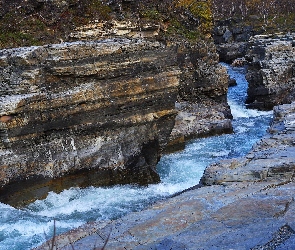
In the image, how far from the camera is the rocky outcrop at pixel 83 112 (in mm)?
11555

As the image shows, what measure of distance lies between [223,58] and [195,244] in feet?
150

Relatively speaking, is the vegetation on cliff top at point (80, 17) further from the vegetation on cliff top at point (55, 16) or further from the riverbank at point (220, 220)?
the riverbank at point (220, 220)

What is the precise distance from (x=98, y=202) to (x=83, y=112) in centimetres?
258

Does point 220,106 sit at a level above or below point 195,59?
below

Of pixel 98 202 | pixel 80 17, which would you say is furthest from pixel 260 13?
pixel 98 202

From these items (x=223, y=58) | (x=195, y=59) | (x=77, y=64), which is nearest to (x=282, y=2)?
(x=223, y=58)

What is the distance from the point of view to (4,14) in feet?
60.6

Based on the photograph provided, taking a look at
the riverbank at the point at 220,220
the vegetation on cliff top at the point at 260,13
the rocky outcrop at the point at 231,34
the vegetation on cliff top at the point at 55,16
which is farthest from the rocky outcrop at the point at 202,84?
the vegetation on cliff top at the point at 260,13

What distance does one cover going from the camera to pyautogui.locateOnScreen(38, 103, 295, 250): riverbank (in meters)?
5.89

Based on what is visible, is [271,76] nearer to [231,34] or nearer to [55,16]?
[55,16]

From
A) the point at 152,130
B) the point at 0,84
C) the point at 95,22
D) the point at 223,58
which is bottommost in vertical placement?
the point at 223,58

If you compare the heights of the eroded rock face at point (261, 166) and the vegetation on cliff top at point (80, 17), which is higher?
the vegetation on cliff top at point (80, 17)

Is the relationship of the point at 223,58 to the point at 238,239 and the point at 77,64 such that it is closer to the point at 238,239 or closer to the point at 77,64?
the point at 77,64

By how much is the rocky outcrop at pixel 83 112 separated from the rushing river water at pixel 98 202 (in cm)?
46
